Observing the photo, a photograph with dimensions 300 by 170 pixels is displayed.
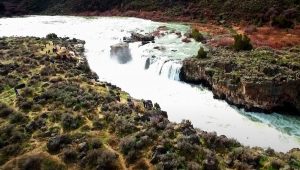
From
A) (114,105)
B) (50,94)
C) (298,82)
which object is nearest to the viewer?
(114,105)

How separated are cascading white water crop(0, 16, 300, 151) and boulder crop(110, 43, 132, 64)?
962 mm

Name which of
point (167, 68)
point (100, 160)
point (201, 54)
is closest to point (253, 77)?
point (201, 54)

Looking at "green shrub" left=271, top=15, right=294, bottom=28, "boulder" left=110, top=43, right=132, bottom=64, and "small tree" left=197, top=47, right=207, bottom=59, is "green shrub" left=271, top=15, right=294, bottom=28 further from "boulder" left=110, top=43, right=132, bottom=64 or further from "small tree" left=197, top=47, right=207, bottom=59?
"boulder" left=110, top=43, right=132, bottom=64

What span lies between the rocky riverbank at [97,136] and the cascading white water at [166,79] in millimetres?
5773

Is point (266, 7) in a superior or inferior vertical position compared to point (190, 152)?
superior

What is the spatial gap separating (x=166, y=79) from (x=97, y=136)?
1027 inches

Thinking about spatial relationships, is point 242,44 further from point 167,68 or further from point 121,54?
point 121,54

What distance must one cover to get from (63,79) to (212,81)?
18.4 metres

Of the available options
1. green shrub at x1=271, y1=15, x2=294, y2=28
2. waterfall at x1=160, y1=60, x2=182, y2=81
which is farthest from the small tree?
green shrub at x1=271, y1=15, x2=294, y2=28

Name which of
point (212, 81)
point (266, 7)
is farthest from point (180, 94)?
point (266, 7)

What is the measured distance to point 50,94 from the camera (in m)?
42.7

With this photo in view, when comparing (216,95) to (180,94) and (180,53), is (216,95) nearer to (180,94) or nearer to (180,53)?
(180,94)

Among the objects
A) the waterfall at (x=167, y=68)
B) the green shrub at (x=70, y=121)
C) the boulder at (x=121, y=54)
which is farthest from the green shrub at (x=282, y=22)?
the green shrub at (x=70, y=121)

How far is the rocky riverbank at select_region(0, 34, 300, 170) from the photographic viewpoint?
3038 centimetres
